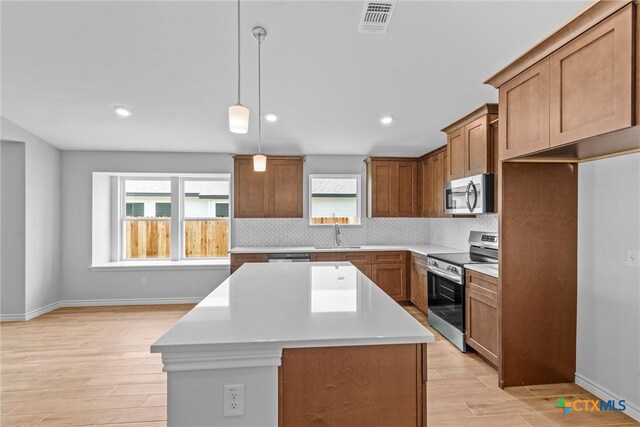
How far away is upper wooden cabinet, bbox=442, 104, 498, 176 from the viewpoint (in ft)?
10.1

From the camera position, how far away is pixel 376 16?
A: 2143 mm

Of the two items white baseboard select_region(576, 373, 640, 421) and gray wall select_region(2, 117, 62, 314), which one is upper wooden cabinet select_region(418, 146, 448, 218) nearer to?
white baseboard select_region(576, 373, 640, 421)

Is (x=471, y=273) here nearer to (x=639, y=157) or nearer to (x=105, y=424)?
(x=639, y=157)

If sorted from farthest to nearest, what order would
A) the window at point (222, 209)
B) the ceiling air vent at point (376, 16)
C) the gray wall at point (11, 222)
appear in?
the window at point (222, 209) < the gray wall at point (11, 222) < the ceiling air vent at point (376, 16)

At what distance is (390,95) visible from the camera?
3.25 m

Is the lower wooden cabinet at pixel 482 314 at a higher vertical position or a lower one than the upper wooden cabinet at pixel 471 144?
lower

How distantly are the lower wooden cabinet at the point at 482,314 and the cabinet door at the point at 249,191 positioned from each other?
10.2ft

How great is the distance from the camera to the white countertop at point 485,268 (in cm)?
270

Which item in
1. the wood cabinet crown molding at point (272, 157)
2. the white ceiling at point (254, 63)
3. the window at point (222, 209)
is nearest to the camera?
the white ceiling at point (254, 63)

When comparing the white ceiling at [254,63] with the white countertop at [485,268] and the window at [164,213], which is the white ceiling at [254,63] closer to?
the window at [164,213]

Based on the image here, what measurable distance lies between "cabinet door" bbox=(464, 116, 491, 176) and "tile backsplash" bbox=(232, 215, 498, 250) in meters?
1.60

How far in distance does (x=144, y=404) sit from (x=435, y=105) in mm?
3748

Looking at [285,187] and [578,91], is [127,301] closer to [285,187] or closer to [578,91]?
[285,187]

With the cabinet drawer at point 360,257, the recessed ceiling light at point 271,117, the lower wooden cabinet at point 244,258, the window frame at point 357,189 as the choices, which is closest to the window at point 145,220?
the lower wooden cabinet at point 244,258
